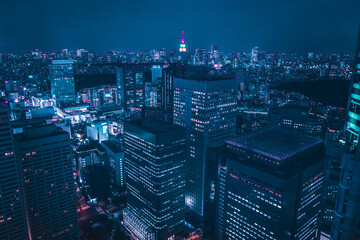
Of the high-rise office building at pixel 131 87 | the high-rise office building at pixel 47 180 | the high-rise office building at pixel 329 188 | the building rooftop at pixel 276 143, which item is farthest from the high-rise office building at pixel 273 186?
the high-rise office building at pixel 131 87

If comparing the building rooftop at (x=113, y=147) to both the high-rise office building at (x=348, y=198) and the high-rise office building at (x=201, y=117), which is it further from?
the high-rise office building at (x=348, y=198)

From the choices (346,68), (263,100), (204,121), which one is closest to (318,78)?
(346,68)

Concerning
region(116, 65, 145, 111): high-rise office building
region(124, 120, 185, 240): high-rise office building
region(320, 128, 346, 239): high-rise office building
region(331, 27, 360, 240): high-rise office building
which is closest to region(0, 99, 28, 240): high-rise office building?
region(124, 120, 185, 240): high-rise office building

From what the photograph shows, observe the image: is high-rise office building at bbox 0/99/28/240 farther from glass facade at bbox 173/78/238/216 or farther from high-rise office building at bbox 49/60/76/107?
high-rise office building at bbox 49/60/76/107

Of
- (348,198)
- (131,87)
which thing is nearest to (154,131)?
(348,198)

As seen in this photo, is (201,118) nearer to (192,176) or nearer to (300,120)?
(192,176)

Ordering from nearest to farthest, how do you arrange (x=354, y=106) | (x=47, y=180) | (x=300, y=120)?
1. (x=354, y=106)
2. (x=47, y=180)
3. (x=300, y=120)
